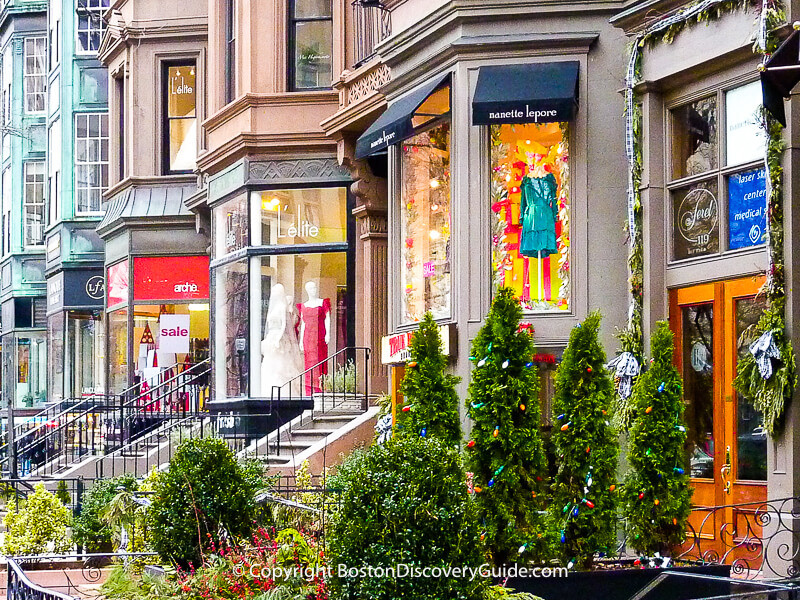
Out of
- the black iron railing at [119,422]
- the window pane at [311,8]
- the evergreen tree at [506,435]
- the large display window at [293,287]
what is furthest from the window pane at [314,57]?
the evergreen tree at [506,435]

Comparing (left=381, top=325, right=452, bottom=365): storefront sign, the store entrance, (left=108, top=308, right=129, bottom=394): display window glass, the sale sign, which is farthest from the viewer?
(left=108, top=308, right=129, bottom=394): display window glass

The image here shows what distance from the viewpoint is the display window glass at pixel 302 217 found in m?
22.7

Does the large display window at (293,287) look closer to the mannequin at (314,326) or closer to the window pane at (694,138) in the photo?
the mannequin at (314,326)

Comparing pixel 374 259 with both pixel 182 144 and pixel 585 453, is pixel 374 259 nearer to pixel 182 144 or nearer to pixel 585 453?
pixel 182 144

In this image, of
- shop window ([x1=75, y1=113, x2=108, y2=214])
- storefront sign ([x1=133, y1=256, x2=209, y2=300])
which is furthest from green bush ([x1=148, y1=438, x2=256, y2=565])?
shop window ([x1=75, y1=113, x2=108, y2=214])

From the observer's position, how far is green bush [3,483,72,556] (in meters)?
15.3

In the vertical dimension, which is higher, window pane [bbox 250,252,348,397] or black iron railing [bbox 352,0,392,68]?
black iron railing [bbox 352,0,392,68]

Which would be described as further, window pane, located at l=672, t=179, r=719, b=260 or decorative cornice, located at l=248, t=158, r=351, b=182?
decorative cornice, located at l=248, t=158, r=351, b=182

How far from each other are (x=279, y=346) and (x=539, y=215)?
854cm

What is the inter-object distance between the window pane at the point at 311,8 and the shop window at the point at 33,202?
19.7 metres

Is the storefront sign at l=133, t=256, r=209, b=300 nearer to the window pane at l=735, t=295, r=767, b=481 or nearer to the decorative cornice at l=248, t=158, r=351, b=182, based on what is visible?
the decorative cornice at l=248, t=158, r=351, b=182

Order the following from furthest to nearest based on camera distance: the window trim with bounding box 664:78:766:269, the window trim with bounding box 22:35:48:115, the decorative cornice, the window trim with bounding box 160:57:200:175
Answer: the window trim with bounding box 22:35:48:115, the window trim with bounding box 160:57:200:175, the decorative cornice, the window trim with bounding box 664:78:766:269

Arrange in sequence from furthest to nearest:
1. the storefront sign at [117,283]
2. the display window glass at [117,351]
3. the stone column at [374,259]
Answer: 1. the display window glass at [117,351]
2. the storefront sign at [117,283]
3. the stone column at [374,259]

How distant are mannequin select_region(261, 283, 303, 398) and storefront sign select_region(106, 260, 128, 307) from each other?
808cm
